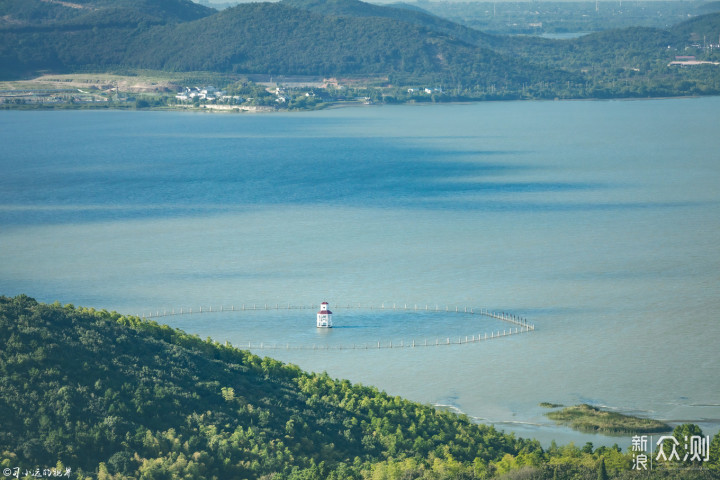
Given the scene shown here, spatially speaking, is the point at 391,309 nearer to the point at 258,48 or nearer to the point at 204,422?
the point at 204,422

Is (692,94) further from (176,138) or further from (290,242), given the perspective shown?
(290,242)

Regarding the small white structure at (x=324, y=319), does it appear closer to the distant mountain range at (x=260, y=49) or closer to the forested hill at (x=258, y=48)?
the distant mountain range at (x=260, y=49)

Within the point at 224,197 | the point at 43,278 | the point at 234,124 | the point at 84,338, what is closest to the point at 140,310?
the point at 43,278
